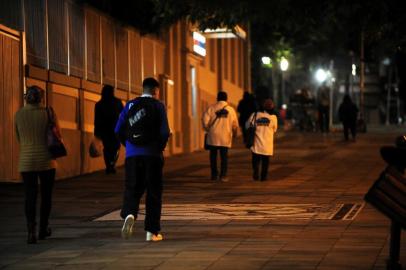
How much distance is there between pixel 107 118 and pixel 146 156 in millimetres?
10489

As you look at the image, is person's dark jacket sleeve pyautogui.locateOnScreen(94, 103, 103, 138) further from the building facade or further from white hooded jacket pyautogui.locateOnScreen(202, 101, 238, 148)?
white hooded jacket pyautogui.locateOnScreen(202, 101, 238, 148)

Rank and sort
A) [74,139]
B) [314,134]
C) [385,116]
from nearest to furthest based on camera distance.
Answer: [74,139]
[314,134]
[385,116]

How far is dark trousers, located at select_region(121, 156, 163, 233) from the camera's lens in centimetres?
1140

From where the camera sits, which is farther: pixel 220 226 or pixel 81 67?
pixel 81 67

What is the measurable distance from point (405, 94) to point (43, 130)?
25.4 ft

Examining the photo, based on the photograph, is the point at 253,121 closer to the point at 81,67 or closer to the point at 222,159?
the point at 222,159

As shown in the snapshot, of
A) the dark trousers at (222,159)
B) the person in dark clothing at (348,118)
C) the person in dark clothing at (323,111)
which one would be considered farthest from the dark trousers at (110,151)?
the person in dark clothing at (323,111)

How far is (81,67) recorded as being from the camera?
2284cm

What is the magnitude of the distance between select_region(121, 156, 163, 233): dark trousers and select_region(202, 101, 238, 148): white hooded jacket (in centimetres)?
869

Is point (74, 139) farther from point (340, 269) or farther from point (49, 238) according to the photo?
point (340, 269)

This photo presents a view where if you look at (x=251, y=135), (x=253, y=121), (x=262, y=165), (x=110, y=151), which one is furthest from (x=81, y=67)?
(x=262, y=165)

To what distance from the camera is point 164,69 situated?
99.9ft

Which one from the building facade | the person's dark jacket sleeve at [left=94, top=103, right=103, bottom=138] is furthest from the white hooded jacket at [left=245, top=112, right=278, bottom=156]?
the building facade

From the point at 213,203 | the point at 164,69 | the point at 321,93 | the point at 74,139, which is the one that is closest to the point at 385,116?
the point at 321,93
